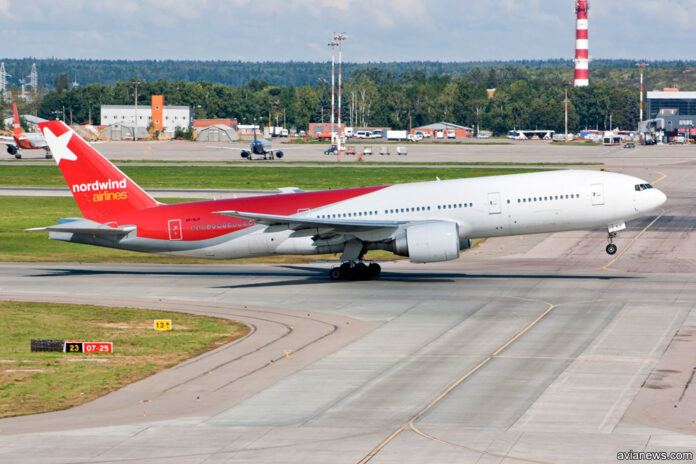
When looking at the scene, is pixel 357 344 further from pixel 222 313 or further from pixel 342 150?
pixel 342 150

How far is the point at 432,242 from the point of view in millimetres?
48875

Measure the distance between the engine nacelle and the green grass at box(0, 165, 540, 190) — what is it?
55.7 meters

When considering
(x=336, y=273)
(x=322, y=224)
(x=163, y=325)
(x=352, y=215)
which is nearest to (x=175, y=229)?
(x=322, y=224)

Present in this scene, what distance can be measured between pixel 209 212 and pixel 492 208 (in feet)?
50.2

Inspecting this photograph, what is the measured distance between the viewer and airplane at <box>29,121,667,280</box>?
1973 inches

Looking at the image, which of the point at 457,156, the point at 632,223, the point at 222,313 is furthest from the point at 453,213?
the point at 457,156

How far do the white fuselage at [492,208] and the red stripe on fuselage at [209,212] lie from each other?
62 cm

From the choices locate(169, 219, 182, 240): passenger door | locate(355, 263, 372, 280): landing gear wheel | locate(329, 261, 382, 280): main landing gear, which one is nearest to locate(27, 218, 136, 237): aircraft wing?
locate(169, 219, 182, 240): passenger door

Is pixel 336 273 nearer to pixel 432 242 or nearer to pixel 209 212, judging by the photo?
pixel 432 242

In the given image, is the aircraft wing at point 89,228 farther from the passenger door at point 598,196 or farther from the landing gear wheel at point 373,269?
the passenger door at point 598,196

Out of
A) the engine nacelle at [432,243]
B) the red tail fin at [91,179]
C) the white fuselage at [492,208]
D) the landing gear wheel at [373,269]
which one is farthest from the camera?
the landing gear wheel at [373,269]

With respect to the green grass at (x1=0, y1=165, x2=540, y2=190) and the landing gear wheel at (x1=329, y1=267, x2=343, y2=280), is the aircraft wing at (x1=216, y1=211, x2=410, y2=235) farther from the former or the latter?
the green grass at (x1=0, y1=165, x2=540, y2=190)

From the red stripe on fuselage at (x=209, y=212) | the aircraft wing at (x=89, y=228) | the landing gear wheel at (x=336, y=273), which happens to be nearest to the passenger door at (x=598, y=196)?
the red stripe on fuselage at (x=209, y=212)

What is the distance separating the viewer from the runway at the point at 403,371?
2441cm
